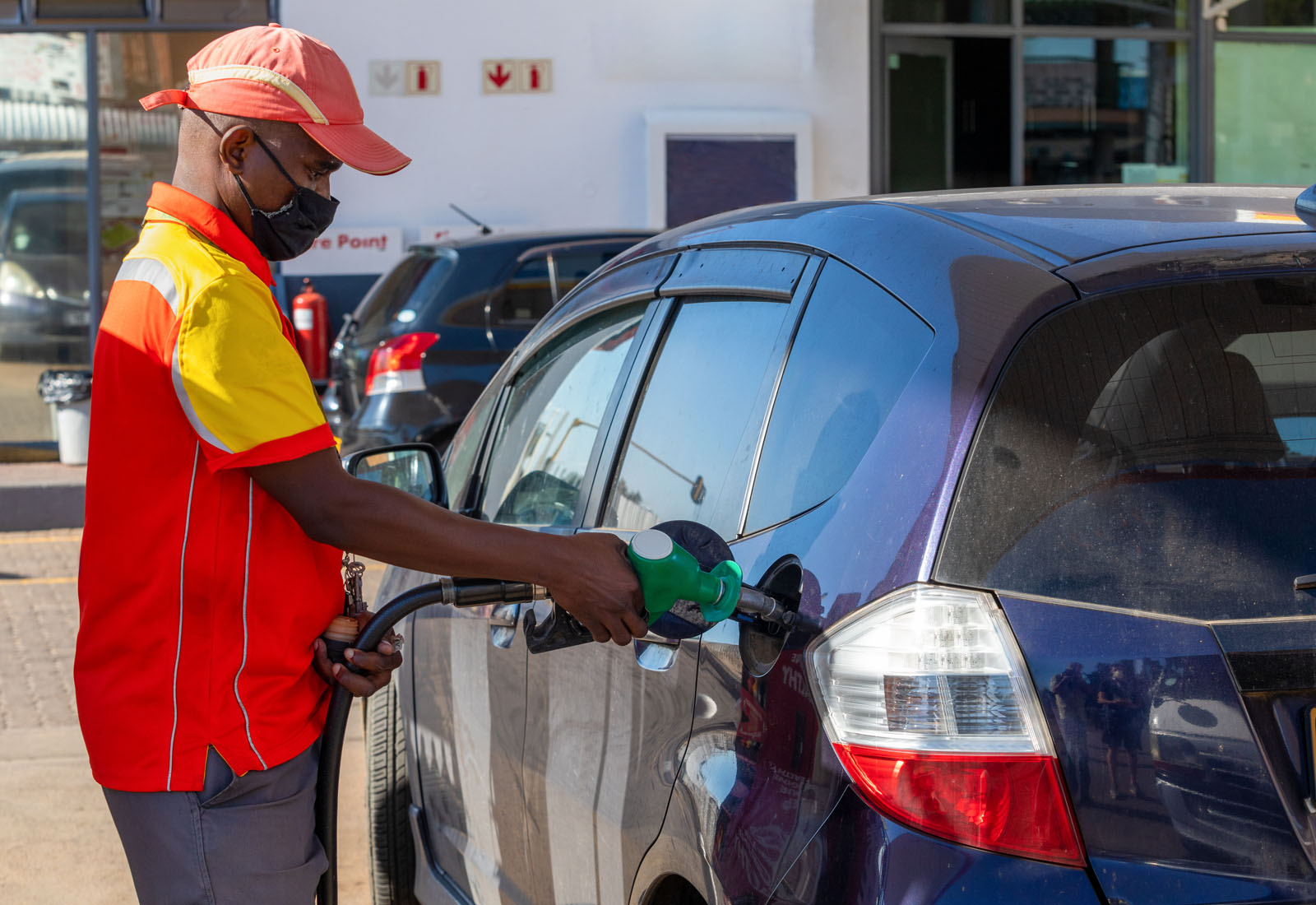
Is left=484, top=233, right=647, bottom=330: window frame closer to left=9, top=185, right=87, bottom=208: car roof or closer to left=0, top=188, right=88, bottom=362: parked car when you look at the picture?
left=0, top=188, right=88, bottom=362: parked car

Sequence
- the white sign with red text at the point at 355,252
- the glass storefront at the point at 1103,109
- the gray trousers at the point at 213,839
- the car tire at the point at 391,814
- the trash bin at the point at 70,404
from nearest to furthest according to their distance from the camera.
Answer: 1. the gray trousers at the point at 213,839
2. the car tire at the point at 391,814
3. the trash bin at the point at 70,404
4. the white sign with red text at the point at 355,252
5. the glass storefront at the point at 1103,109

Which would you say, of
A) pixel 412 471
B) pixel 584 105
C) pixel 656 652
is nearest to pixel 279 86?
pixel 656 652

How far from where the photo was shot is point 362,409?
833 cm

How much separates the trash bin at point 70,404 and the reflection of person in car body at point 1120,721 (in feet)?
33.7

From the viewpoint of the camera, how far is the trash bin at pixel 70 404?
1090 centimetres

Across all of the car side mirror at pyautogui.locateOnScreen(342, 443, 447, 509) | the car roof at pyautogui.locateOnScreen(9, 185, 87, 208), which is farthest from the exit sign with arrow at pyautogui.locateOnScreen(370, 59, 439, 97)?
the car side mirror at pyautogui.locateOnScreen(342, 443, 447, 509)

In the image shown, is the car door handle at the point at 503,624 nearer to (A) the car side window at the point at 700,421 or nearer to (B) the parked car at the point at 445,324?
(A) the car side window at the point at 700,421

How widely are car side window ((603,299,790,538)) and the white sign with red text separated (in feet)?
32.6

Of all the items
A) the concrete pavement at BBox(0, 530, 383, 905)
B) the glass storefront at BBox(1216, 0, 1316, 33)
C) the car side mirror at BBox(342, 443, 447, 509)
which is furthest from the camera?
the glass storefront at BBox(1216, 0, 1316, 33)

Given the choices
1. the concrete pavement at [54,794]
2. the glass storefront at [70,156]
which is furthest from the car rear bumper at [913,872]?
the glass storefront at [70,156]

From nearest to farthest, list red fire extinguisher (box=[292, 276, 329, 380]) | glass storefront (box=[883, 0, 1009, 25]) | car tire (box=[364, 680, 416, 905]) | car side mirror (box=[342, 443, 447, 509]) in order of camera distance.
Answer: car side mirror (box=[342, 443, 447, 509]) < car tire (box=[364, 680, 416, 905]) < red fire extinguisher (box=[292, 276, 329, 380]) < glass storefront (box=[883, 0, 1009, 25])

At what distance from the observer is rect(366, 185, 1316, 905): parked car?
1.70m

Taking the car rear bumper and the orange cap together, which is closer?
the car rear bumper

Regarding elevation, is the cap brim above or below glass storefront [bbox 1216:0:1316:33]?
below
